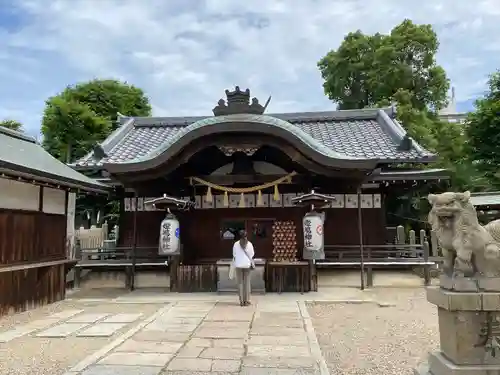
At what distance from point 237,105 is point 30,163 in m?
6.01

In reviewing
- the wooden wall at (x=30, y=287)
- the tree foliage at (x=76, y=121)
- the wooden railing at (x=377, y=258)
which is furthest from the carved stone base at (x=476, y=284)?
the tree foliage at (x=76, y=121)

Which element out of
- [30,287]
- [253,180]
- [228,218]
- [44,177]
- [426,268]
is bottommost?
[30,287]

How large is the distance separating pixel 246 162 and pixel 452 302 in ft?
32.5

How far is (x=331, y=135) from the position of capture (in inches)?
598

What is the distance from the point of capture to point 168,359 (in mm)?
5250

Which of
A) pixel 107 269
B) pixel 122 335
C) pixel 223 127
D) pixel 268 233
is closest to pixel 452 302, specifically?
pixel 122 335

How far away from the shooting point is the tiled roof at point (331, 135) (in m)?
13.1

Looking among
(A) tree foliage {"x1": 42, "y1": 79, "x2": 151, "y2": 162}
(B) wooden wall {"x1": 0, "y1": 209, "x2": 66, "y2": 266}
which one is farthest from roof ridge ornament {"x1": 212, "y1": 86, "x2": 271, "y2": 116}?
(A) tree foliage {"x1": 42, "y1": 79, "x2": 151, "y2": 162}

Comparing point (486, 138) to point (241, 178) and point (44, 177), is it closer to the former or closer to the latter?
point (241, 178)

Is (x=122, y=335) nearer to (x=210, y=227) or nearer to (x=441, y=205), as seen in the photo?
(x=441, y=205)

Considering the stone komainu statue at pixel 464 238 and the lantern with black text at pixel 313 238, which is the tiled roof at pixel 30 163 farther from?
the stone komainu statue at pixel 464 238

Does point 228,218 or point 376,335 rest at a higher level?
point 228,218

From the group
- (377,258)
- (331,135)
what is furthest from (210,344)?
(331,135)

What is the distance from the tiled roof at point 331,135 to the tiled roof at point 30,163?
84.4 inches
